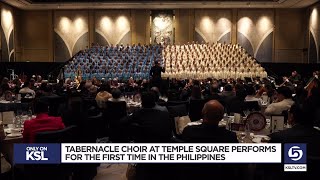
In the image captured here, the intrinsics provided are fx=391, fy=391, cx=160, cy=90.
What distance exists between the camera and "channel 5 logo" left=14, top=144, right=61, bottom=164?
3797mm

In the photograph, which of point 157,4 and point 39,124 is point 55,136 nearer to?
point 39,124

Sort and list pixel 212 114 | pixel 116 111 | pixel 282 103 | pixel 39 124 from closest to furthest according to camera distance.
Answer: pixel 212 114 → pixel 39 124 → pixel 282 103 → pixel 116 111

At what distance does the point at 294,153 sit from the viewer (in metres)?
3.14

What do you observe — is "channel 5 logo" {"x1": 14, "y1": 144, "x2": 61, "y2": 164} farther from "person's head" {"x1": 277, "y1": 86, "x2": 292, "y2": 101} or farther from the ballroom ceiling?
the ballroom ceiling

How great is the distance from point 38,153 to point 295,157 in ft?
7.78

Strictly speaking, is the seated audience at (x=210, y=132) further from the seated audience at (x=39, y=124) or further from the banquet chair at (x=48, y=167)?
the seated audience at (x=39, y=124)

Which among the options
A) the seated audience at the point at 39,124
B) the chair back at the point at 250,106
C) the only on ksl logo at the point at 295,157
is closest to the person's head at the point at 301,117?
the only on ksl logo at the point at 295,157

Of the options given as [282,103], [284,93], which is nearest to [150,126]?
[282,103]

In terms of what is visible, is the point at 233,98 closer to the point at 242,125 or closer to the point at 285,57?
the point at 242,125

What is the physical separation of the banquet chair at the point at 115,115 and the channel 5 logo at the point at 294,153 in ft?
14.7

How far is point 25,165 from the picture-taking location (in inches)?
149

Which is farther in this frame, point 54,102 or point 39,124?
point 54,102

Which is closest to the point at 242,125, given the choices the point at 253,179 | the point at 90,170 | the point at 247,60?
the point at 253,179

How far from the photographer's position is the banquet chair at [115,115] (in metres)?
7.41
